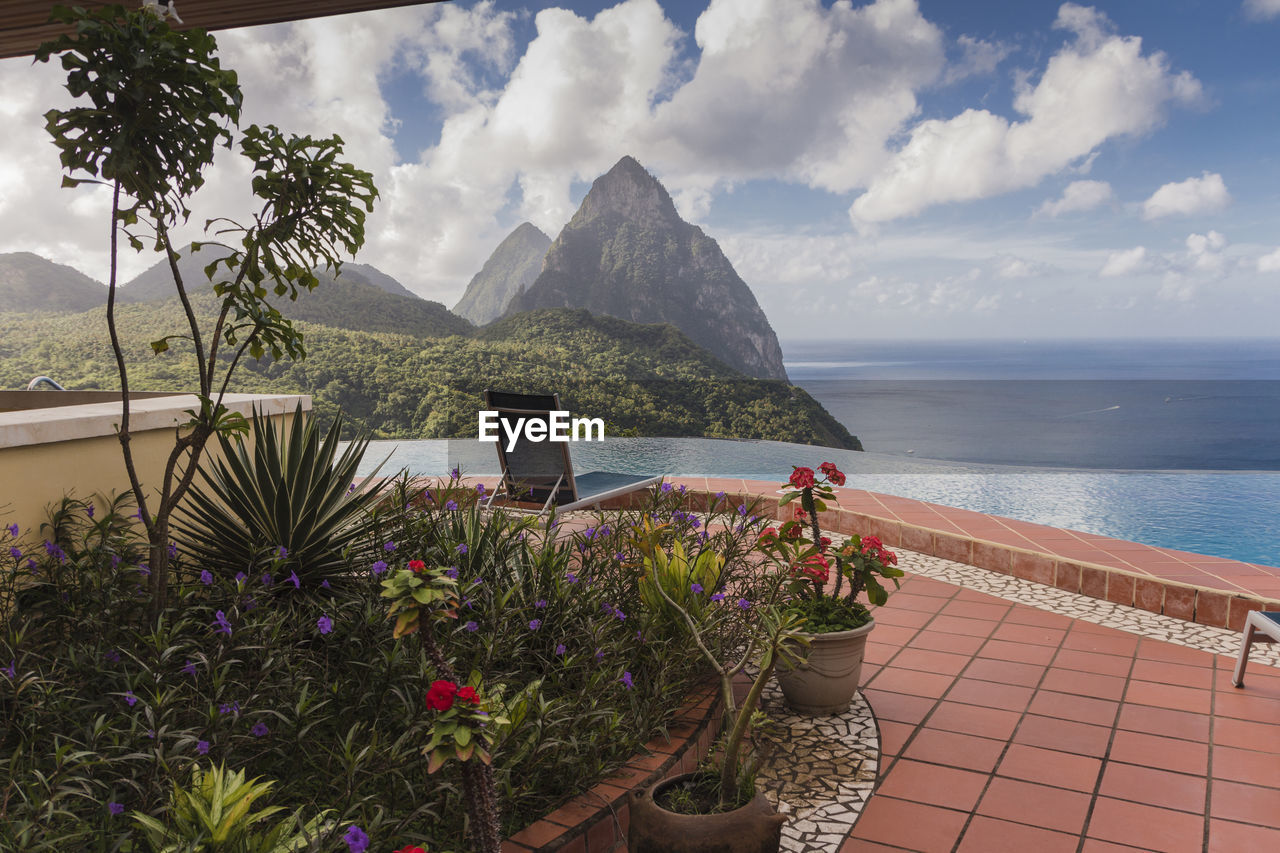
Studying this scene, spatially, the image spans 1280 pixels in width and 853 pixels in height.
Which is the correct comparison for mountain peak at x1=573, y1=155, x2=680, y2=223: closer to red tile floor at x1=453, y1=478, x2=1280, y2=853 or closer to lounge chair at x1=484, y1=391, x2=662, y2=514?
lounge chair at x1=484, y1=391, x2=662, y2=514

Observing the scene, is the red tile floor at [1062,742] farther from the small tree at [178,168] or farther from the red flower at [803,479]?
the small tree at [178,168]

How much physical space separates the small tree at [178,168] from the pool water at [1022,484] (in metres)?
3.82

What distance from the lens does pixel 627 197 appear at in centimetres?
3775

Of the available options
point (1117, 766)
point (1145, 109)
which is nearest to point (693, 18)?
point (1145, 109)

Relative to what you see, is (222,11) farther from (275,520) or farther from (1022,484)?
(1022,484)

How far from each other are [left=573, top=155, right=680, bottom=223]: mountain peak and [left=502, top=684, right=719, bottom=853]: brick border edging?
36.8 meters

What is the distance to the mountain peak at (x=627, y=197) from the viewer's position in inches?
1486

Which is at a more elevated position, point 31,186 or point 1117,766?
point 31,186

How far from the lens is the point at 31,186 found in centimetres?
3303

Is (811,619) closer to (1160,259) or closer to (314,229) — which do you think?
Result: (314,229)

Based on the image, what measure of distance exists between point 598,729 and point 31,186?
4127 centimetres

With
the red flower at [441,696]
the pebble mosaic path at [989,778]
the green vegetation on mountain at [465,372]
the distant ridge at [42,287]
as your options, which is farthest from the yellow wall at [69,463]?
the distant ridge at [42,287]

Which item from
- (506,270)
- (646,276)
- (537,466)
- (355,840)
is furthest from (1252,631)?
(506,270)

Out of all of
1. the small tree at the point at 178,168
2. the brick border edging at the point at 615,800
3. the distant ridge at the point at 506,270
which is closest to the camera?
the brick border edging at the point at 615,800
